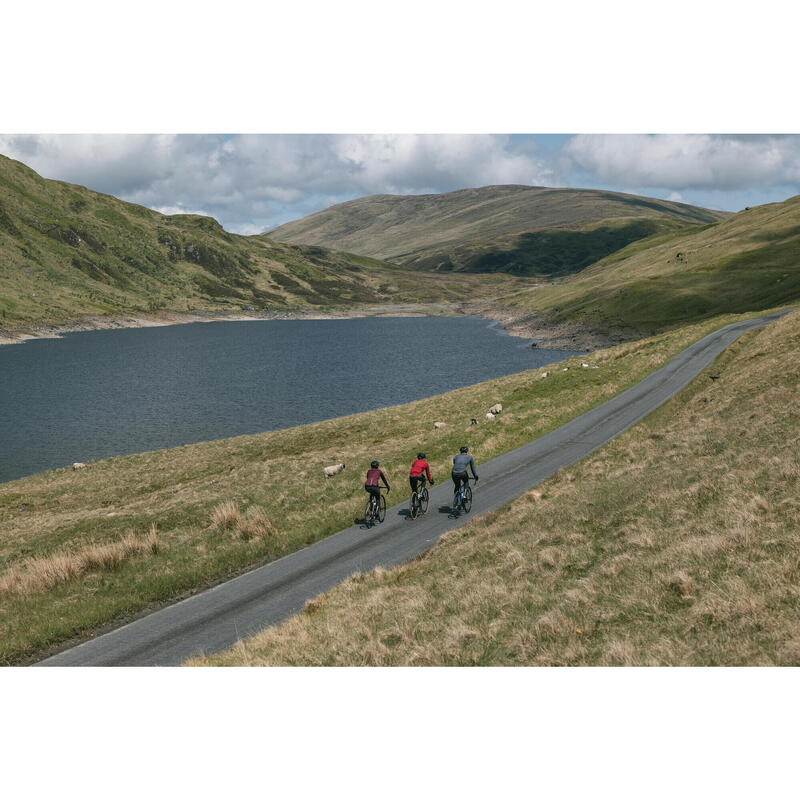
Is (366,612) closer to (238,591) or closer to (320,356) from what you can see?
(238,591)

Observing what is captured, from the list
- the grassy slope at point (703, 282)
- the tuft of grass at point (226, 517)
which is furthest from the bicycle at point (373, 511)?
the grassy slope at point (703, 282)

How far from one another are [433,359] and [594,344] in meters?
31.9

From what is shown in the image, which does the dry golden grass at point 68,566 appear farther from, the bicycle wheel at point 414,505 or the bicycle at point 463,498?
the bicycle at point 463,498

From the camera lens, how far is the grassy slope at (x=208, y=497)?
57.4 feet

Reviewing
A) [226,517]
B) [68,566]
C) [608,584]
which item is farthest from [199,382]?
[608,584]

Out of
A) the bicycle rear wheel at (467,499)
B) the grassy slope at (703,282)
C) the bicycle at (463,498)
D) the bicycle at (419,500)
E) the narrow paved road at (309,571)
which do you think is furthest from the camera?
the grassy slope at (703,282)

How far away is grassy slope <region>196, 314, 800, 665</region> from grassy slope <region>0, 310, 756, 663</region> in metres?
5.91

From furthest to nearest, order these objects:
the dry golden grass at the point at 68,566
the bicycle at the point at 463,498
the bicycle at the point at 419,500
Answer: the bicycle at the point at 419,500 → the bicycle at the point at 463,498 → the dry golden grass at the point at 68,566

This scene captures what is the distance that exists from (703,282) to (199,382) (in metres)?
99.4

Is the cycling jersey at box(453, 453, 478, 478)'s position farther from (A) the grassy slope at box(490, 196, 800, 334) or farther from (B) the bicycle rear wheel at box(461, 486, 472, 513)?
(A) the grassy slope at box(490, 196, 800, 334)

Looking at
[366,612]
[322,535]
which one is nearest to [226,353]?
[322,535]

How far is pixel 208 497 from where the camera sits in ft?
93.0

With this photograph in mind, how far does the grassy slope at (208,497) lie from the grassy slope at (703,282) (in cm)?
5115

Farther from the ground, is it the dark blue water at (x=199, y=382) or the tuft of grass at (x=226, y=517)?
the dark blue water at (x=199, y=382)
